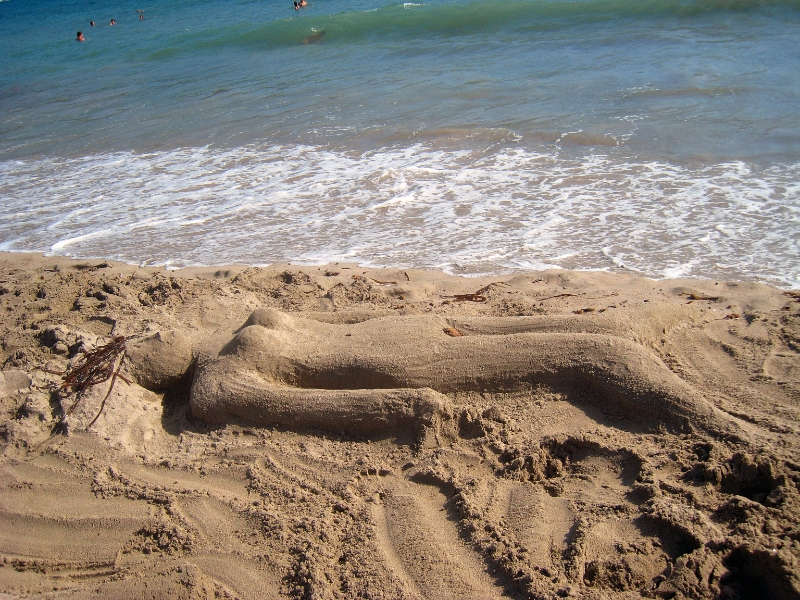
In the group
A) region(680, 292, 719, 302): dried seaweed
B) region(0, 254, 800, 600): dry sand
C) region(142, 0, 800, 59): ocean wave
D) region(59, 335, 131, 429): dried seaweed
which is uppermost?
region(142, 0, 800, 59): ocean wave

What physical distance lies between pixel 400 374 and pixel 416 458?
1.45ft

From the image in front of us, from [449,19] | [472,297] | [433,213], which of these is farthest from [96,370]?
[449,19]

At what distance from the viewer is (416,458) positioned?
2584 mm

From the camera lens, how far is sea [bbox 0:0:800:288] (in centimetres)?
501

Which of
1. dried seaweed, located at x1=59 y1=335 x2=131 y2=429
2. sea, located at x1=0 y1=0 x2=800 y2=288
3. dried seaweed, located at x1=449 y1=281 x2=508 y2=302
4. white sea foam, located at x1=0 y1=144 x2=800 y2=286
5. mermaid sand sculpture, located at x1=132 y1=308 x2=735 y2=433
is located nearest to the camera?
mermaid sand sculpture, located at x1=132 y1=308 x2=735 y2=433

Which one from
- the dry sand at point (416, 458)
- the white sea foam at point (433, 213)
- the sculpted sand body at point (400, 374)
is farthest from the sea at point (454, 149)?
the sculpted sand body at point (400, 374)

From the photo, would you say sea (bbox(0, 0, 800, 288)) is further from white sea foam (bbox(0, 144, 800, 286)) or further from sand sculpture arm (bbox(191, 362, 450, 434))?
sand sculpture arm (bbox(191, 362, 450, 434))

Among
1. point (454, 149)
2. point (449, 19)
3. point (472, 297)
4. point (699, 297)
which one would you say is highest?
point (449, 19)

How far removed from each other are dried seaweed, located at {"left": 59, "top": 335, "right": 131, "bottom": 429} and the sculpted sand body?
0.45 meters

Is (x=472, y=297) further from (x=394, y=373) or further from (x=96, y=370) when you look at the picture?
(x=96, y=370)

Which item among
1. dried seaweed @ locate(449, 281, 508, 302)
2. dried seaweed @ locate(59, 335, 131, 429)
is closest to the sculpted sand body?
dried seaweed @ locate(59, 335, 131, 429)

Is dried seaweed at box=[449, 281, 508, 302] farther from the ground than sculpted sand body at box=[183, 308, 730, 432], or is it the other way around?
sculpted sand body at box=[183, 308, 730, 432]

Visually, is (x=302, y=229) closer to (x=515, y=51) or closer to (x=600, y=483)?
(x=600, y=483)

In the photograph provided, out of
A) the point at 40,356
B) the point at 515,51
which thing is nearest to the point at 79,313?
the point at 40,356
